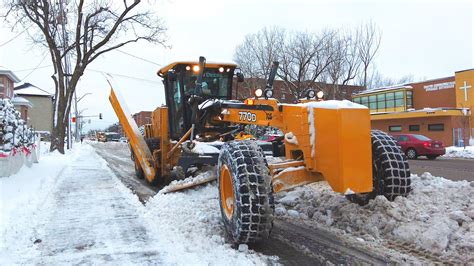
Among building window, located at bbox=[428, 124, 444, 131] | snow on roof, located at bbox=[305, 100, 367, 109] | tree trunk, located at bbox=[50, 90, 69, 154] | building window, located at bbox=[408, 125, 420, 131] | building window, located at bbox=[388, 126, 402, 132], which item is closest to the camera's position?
snow on roof, located at bbox=[305, 100, 367, 109]

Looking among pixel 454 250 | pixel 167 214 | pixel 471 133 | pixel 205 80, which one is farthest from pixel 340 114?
pixel 471 133

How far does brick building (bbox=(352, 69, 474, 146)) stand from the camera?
32.3m

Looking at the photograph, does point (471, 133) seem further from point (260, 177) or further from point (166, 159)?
point (260, 177)

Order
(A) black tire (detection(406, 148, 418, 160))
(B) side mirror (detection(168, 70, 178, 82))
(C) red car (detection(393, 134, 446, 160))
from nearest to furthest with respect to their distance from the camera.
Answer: (B) side mirror (detection(168, 70, 178, 82)) → (C) red car (detection(393, 134, 446, 160)) → (A) black tire (detection(406, 148, 418, 160))

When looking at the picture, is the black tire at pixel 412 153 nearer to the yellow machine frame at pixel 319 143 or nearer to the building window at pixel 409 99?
the yellow machine frame at pixel 319 143

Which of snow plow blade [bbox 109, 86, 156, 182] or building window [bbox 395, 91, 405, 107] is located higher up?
building window [bbox 395, 91, 405, 107]

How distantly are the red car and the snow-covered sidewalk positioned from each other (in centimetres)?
1647

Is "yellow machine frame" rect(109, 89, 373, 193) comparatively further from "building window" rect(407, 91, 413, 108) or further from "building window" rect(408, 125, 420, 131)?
"building window" rect(407, 91, 413, 108)

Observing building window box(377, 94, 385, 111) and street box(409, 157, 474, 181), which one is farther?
building window box(377, 94, 385, 111)

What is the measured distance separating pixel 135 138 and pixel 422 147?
52.4 feet

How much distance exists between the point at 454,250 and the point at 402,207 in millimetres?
962

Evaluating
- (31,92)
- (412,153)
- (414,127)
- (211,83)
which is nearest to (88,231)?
(211,83)

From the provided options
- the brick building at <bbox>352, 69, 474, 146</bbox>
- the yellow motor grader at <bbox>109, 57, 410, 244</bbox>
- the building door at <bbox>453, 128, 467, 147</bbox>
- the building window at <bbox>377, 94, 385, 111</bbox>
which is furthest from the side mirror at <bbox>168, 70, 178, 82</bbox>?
the building window at <bbox>377, 94, 385, 111</bbox>

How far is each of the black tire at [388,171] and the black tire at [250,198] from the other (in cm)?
177
